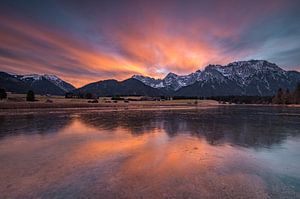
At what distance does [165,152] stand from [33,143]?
9.57 m

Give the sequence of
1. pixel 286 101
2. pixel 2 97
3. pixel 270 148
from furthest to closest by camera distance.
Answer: pixel 286 101 → pixel 2 97 → pixel 270 148

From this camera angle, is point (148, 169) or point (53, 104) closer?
point (148, 169)

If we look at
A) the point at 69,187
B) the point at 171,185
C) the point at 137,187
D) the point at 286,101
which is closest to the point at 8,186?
the point at 69,187

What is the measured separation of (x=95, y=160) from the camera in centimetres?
1302

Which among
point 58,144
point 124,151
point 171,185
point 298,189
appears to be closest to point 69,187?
point 171,185

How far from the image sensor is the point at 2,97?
89.9 m

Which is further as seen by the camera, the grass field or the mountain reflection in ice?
the grass field

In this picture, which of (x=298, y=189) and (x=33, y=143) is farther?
(x=33, y=143)

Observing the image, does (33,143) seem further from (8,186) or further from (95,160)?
(8,186)

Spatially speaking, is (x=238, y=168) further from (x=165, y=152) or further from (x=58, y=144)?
(x=58, y=144)

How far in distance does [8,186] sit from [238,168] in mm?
9643

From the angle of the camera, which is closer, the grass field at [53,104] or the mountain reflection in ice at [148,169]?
the mountain reflection in ice at [148,169]

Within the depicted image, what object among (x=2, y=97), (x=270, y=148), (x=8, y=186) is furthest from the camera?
(x=2, y=97)

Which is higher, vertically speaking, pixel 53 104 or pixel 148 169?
pixel 148 169
